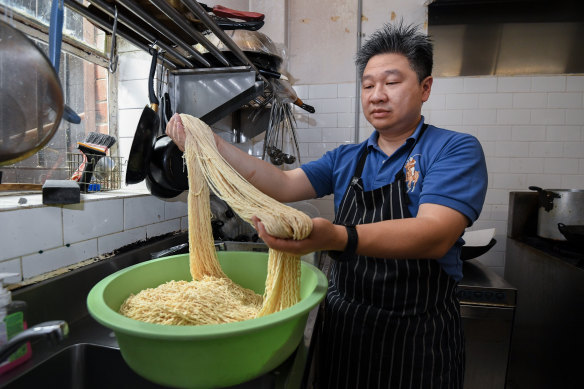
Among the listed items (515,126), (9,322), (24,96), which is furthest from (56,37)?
(515,126)

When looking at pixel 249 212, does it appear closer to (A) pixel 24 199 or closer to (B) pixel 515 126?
(A) pixel 24 199

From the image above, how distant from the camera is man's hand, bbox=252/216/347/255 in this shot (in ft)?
2.21

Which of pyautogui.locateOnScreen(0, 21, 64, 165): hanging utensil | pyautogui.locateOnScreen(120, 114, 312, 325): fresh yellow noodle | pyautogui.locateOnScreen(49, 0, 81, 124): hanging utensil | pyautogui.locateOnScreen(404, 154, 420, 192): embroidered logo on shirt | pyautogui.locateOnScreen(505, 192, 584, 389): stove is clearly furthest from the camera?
pyautogui.locateOnScreen(505, 192, 584, 389): stove

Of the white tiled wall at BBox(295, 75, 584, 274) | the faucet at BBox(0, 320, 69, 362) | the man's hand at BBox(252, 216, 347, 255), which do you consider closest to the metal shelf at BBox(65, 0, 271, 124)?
the man's hand at BBox(252, 216, 347, 255)

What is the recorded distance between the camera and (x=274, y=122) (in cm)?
222

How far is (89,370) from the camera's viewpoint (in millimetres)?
890

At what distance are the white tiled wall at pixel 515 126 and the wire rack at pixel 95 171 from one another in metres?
2.19

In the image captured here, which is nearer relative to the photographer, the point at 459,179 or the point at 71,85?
the point at 459,179

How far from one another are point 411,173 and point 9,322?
45.1 inches

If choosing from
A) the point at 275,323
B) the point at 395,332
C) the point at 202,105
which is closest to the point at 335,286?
the point at 395,332

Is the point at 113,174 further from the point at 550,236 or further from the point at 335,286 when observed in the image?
the point at 550,236

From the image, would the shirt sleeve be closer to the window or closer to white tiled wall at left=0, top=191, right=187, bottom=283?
white tiled wall at left=0, top=191, right=187, bottom=283

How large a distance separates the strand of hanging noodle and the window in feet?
2.05

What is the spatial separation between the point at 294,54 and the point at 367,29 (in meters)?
0.61
